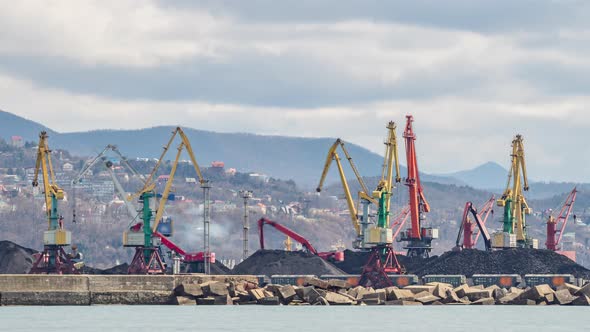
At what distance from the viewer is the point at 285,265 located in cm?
15175

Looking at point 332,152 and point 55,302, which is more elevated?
point 332,152

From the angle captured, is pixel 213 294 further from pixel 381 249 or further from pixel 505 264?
pixel 505 264

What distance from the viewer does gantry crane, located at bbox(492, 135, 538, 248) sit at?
173 metres

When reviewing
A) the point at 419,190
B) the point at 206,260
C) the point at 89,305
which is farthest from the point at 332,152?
the point at 89,305

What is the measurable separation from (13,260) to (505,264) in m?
50.8

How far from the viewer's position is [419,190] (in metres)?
169

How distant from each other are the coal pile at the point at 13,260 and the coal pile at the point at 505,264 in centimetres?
4090

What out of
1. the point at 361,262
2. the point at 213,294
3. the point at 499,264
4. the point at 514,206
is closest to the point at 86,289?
the point at 213,294
